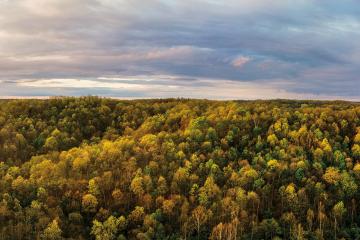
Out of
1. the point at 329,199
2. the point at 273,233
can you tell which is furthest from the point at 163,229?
the point at 329,199

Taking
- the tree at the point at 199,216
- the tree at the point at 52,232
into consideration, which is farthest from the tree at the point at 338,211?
the tree at the point at 52,232

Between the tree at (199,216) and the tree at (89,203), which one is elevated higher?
the tree at (89,203)

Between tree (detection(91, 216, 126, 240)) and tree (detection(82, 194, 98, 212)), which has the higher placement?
tree (detection(82, 194, 98, 212))

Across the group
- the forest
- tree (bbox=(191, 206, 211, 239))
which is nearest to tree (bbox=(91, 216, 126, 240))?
the forest

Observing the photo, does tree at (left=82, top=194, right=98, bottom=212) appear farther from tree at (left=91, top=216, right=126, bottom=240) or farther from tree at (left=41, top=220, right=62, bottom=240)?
tree at (left=41, top=220, right=62, bottom=240)

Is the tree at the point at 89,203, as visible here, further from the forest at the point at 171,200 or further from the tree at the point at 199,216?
Result: the tree at the point at 199,216

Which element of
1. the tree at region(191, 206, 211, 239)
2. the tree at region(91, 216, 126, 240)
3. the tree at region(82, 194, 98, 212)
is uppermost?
the tree at region(82, 194, 98, 212)

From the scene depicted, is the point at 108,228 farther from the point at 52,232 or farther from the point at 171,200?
the point at 171,200

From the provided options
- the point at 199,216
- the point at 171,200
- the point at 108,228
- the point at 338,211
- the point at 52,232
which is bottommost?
the point at 108,228

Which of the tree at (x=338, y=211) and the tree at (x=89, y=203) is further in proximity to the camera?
the tree at (x=338, y=211)

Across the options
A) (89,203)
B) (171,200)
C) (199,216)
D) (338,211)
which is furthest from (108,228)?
(338,211)

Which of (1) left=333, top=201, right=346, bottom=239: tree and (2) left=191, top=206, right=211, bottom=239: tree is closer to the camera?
(2) left=191, top=206, right=211, bottom=239: tree

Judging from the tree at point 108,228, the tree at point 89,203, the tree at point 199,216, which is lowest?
the tree at point 108,228
